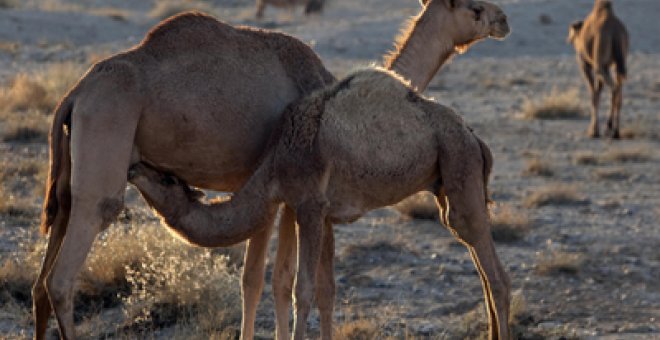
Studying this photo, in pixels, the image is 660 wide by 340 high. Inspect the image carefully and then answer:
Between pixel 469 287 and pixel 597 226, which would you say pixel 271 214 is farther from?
pixel 597 226

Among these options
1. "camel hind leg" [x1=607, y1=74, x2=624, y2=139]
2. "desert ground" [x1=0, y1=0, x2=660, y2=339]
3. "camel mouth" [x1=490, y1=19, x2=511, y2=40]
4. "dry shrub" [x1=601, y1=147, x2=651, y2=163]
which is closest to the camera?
"camel mouth" [x1=490, y1=19, x2=511, y2=40]

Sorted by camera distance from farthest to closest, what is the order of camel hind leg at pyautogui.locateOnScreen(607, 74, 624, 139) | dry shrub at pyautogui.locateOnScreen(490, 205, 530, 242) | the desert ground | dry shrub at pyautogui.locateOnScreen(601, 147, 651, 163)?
camel hind leg at pyautogui.locateOnScreen(607, 74, 624, 139) → dry shrub at pyautogui.locateOnScreen(601, 147, 651, 163) → dry shrub at pyautogui.locateOnScreen(490, 205, 530, 242) → the desert ground

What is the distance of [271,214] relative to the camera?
7.06 m

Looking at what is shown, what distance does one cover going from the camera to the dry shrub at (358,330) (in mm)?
8523

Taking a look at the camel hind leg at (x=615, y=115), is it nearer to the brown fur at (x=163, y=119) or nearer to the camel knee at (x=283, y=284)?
the camel knee at (x=283, y=284)

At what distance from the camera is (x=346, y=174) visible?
272 inches

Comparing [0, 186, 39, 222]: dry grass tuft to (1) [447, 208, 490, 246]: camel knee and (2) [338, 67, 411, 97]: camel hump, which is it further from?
(1) [447, 208, 490, 246]: camel knee

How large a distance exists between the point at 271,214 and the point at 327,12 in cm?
3934

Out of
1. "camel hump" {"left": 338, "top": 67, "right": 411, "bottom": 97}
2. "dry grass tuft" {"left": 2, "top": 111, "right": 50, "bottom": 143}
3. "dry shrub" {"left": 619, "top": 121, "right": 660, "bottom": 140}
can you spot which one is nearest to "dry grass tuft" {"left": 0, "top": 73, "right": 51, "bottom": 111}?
"dry grass tuft" {"left": 2, "top": 111, "right": 50, "bottom": 143}

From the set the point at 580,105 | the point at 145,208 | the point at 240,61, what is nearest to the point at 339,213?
the point at 240,61

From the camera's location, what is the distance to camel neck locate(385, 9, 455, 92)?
8445 mm

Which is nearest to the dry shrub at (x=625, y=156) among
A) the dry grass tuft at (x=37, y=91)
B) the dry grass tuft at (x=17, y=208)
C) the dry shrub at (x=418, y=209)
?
the dry shrub at (x=418, y=209)

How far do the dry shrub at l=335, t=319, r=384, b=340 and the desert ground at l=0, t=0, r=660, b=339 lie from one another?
0.5 inches

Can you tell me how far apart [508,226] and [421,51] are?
4.00m
